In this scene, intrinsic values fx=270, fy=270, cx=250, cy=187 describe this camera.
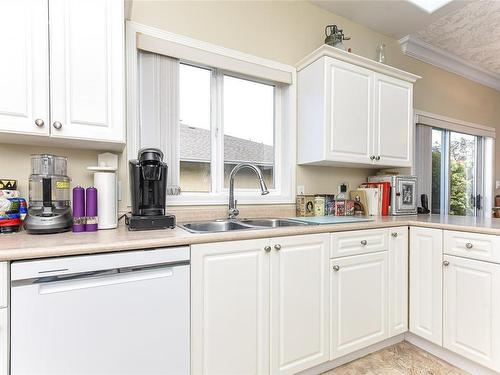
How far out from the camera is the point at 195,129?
6.59 ft

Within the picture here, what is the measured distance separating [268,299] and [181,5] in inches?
77.1

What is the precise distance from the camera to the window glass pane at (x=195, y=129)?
1.97m

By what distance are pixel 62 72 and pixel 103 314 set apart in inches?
42.0

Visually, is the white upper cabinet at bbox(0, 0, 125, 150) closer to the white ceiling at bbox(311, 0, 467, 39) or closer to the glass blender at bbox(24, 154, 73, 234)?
the glass blender at bbox(24, 154, 73, 234)

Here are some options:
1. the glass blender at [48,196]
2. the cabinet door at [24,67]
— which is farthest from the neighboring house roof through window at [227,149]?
the cabinet door at [24,67]

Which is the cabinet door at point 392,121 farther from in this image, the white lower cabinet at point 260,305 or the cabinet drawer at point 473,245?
the white lower cabinet at point 260,305

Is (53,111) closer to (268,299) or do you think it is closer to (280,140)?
(268,299)

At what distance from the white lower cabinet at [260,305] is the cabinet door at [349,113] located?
852 millimetres

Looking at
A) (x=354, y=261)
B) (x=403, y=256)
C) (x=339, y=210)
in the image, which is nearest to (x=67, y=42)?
(x=354, y=261)

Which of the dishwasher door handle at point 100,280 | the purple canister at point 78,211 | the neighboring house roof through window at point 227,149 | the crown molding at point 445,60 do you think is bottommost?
the dishwasher door handle at point 100,280

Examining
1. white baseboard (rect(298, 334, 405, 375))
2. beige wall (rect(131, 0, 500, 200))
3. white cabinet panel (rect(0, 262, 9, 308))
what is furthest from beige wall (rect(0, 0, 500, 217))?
white baseboard (rect(298, 334, 405, 375))

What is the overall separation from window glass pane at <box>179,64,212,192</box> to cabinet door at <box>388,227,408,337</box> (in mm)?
1401

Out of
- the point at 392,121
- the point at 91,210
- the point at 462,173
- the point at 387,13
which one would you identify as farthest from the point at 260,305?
the point at 462,173

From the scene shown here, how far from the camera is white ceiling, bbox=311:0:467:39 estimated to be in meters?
2.35
